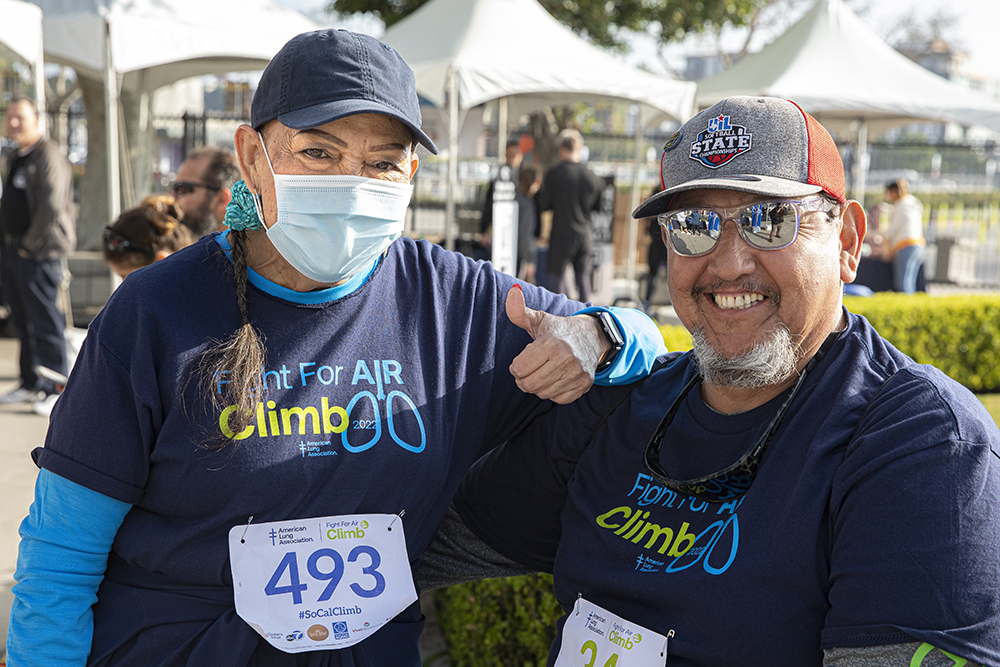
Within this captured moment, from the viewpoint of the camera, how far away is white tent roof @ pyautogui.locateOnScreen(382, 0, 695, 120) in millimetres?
8500

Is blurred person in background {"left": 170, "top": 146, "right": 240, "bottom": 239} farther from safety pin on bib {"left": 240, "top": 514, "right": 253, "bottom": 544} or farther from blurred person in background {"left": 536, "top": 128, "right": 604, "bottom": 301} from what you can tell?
blurred person in background {"left": 536, "top": 128, "right": 604, "bottom": 301}

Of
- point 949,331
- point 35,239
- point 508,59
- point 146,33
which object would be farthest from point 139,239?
point 949,331

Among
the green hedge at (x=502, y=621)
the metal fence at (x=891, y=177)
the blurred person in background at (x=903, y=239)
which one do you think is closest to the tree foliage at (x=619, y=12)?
the metal fence at (x=891, y=177)

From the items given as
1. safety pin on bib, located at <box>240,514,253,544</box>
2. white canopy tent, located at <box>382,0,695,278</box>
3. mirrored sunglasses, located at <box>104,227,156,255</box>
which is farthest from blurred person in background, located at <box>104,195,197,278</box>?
white canopy tent, located at <box>382,0,695,278</box>

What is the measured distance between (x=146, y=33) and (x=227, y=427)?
6.69 m

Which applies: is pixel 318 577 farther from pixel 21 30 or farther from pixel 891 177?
pixel 891 177

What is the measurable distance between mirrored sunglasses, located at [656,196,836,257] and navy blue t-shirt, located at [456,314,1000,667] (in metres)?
0.23

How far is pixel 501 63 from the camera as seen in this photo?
344 inches

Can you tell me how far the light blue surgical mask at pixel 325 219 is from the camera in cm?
176

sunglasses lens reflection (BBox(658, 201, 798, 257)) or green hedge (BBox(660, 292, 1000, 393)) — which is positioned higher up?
sunglasses lens reflection (BBox(658, 201, 798, 257))

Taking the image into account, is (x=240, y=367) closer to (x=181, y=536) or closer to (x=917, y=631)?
(x=181, y=536)

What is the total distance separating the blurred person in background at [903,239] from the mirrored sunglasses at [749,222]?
11.2 meters

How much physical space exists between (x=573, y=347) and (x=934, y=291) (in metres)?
16.5

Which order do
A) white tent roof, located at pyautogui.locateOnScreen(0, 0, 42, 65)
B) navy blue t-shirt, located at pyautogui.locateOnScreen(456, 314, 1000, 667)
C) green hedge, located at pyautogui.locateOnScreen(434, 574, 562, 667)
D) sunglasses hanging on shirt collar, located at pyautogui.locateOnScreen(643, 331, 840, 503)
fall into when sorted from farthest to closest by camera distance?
white tent roof, located at pyautogui.locateOnScreen(0, 0, 42, 65)
green hedge, located at pyautogui.locateOnScreen(434, 574, 562, 667)
sunglasses hanging on shirt collar, located at pyautogui.locateOnScreen(643, 331, 840, 503)
navy blue t-shirt, located at pyautogui.locateOnScreen(456, 314, 1000, 667)
